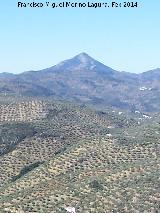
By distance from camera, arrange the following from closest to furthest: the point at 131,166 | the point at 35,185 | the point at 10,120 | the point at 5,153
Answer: the point at 35,185, the point at 131,166, the point at 5,153, the point at 10,120

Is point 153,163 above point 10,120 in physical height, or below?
above

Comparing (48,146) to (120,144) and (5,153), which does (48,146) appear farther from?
(120,144)

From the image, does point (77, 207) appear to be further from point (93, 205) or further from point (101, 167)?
point (101, 167)

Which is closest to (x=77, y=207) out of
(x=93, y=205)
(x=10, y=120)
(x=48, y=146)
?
(x=93, y=205)

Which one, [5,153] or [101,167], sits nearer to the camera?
[101,167]

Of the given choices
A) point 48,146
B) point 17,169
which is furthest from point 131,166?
point 48,146

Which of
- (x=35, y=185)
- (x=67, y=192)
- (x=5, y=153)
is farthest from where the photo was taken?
(x=5, y=153)
